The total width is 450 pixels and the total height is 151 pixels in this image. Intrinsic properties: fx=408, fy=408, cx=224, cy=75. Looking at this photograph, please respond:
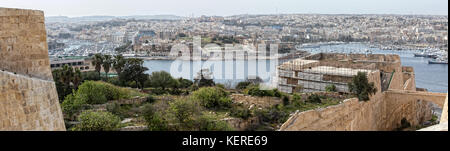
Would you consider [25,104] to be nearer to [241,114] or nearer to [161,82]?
[241,114]

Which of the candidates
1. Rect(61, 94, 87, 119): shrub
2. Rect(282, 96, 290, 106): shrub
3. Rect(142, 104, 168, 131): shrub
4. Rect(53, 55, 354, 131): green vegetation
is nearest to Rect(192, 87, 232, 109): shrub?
Rect(53, 55, 354, 131): green vegetation

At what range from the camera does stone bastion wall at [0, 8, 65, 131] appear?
4230 mm

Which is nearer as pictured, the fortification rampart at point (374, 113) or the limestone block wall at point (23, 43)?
the limestone block wall at point (23, 43)

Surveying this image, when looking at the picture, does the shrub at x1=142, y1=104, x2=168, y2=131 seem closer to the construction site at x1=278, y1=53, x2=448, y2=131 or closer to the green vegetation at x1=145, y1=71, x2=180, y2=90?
the construction site at x1=278, y1=53, x2=448, y2=131

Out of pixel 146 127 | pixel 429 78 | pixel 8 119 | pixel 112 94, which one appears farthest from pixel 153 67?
pixel 8 119

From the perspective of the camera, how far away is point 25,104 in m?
4.34

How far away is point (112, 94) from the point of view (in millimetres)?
12453

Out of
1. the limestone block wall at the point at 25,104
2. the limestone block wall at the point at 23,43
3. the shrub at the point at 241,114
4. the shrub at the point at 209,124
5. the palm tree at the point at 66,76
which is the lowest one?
the shrub at the point at 241,114

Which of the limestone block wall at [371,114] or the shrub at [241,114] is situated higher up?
the shrub at [241,114]

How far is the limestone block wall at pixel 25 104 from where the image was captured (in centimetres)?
418

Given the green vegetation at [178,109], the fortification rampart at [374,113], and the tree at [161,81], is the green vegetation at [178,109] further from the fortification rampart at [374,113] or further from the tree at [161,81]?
the tree at [161,81]

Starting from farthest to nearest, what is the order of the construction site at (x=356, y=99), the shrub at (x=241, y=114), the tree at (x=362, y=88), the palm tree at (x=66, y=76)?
the palm tree at (x=66, y=76)
the tree at (x=362, y=88)
the construction site at (x=356, y=99)
the shrub at (x=241, y=114)

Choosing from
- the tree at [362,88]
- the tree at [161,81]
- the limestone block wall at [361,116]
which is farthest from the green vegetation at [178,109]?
the tree at [161,81]
